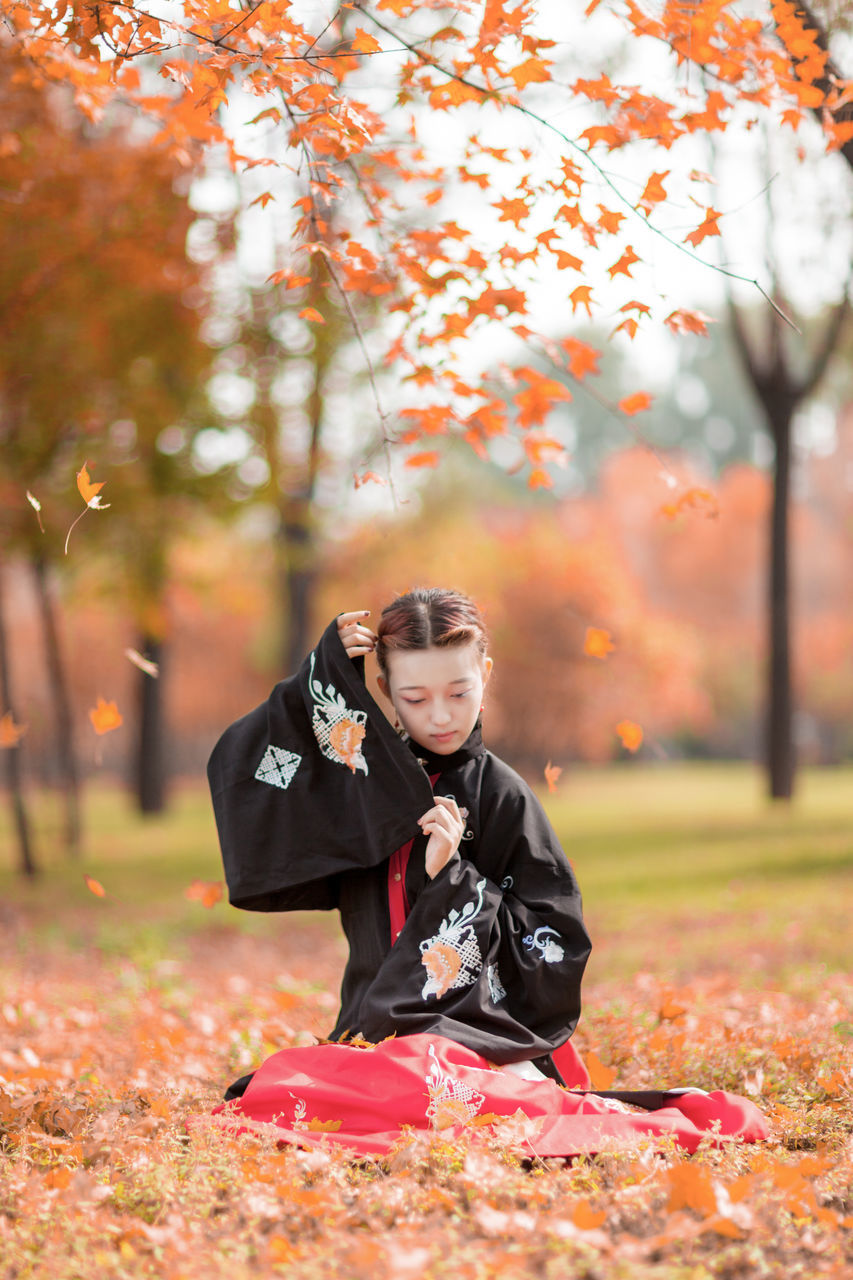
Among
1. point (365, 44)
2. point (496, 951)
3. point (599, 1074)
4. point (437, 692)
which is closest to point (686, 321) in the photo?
point (365, 44)

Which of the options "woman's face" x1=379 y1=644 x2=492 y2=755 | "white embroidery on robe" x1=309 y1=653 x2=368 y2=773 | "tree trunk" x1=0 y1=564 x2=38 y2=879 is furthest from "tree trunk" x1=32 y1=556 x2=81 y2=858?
"woman's face" x1=379 y1=644 x2=492 y2=755

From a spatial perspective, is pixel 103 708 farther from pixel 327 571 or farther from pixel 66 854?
pixel 327 571

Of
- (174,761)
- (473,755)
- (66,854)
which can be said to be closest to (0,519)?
(66,854)

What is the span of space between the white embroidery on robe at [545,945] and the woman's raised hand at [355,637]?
0.99 meters

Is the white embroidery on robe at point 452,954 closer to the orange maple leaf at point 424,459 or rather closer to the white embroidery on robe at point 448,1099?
the white embroidery on robe at point 448,1099

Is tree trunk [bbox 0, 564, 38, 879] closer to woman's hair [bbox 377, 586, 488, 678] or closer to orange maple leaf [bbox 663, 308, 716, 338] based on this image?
woman's hair [bbox 377, 586, 488, 678]

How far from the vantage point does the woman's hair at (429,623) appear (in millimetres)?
3289

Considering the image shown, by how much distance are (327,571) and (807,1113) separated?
16.7 meters

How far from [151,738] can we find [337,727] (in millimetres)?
15482

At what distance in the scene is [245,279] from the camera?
12.3 meters

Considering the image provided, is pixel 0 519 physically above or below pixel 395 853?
above

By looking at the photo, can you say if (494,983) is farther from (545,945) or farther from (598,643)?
(598,643)

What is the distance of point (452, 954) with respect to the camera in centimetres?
321

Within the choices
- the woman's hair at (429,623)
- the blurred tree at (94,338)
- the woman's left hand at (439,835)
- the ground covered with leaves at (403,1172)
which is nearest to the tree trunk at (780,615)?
the blurred tree at (94,338)
